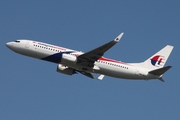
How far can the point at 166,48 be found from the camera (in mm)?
63188

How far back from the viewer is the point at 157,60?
202 feet

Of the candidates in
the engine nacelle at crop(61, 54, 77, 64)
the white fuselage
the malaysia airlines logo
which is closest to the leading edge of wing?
the engine nacelle at crop(61, 54, 77, 64)

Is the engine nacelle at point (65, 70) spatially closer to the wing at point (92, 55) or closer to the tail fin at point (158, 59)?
the wing at point (92, 55)

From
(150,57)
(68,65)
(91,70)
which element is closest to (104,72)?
(91,70)

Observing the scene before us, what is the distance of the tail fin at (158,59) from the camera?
60.7 metres

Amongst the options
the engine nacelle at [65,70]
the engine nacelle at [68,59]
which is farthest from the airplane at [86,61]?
the engine nacelle at [65,70]

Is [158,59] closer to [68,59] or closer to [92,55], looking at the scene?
[92,55]

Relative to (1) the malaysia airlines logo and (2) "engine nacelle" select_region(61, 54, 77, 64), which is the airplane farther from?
(1) the malaysia airlines logo

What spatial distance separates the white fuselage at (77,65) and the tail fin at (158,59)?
2774mm

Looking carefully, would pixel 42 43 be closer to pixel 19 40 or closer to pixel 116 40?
pixel 19 40

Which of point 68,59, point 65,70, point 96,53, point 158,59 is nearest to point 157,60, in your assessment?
point 158,59

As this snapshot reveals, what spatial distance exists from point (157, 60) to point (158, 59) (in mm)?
276

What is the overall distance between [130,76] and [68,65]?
31.3ft

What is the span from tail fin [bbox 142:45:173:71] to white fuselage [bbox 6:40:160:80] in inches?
109
